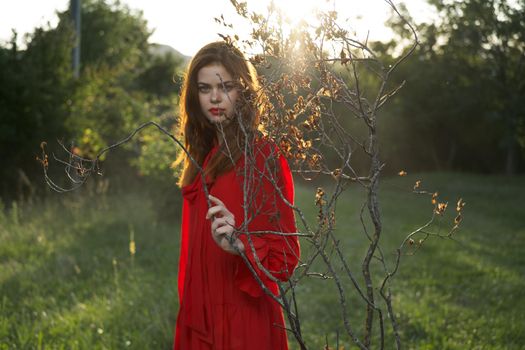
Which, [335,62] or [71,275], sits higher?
[335,62]

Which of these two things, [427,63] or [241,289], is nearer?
[241,289]

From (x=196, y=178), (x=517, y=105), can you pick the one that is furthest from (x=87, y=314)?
(x=517, y=105)

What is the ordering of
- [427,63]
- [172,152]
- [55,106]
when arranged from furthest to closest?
1. [427,63]
2. [55,106]
3. [172,152]

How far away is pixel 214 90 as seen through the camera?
2.61 metres

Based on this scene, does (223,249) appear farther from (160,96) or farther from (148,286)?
(160,96)

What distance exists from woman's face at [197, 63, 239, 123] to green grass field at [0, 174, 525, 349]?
837 mm

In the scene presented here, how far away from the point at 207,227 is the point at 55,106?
1006 centimetres

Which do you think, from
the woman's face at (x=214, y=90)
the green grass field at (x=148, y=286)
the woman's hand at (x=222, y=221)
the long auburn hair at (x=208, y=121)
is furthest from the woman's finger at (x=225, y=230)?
the green grass field at (x=148, y=286)

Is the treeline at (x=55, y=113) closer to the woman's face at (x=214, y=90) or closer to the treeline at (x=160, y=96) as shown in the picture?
the treeline at (x=160, y=96)

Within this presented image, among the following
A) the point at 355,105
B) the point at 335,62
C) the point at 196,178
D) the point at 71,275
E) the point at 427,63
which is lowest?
the point at 71,275

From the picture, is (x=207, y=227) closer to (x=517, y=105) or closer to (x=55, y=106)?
(x=55, y=106)

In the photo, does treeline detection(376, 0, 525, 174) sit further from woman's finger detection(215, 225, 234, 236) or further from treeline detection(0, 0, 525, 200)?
woman's finger detection(215, 225, 234, 236)

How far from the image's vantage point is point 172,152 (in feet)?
36.2

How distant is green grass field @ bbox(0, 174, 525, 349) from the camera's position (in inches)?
197
